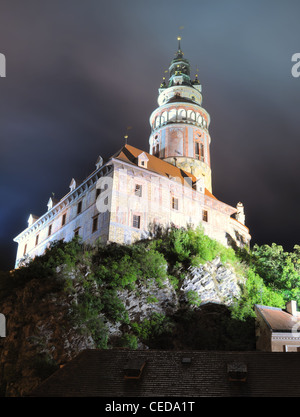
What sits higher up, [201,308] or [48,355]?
[201,308]

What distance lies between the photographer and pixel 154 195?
41250mm

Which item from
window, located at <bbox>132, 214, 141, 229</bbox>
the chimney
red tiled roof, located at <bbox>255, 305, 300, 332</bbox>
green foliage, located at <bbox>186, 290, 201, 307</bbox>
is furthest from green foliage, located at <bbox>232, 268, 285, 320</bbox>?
window, located at <bbox>132, 214, 141, 229</bbox>

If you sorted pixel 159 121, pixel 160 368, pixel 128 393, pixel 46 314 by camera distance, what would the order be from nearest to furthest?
pixel 128 393
pixel 160 368
pixel 46 314
pixel 159 121

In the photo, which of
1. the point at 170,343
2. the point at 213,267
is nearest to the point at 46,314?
the point at 170,343

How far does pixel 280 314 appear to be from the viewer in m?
32.8

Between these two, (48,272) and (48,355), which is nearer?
(48,355)

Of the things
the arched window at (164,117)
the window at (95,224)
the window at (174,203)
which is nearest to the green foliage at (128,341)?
the window at (95,224)

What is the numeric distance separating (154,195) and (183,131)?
16.8m

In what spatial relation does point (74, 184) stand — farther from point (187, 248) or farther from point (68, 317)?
point (68, 317)

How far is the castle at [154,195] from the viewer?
38625 mm

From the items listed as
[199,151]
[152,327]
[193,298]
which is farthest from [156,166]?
[152,327]

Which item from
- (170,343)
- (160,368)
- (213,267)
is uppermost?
(213,267)

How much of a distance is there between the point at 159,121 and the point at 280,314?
32703 mm

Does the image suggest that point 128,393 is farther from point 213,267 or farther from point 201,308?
point 213,267
